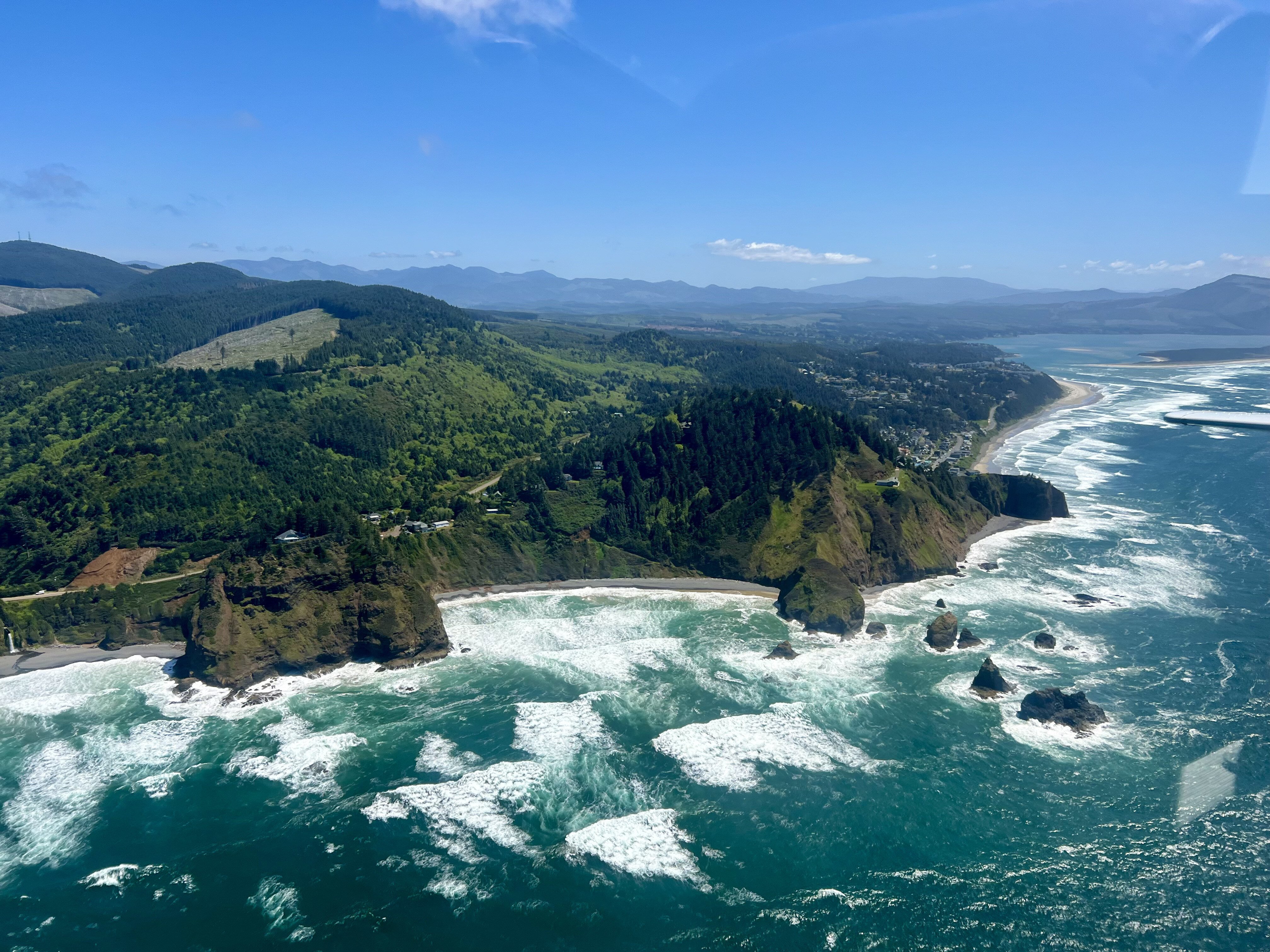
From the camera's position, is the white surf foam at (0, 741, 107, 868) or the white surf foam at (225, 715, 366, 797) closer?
the white surf foam at (0, 741, 107, 868)

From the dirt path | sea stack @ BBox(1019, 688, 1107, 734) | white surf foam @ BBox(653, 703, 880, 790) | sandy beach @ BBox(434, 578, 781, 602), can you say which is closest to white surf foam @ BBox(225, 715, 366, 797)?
white surf foam @ BBox(653, 703, 880, 790)

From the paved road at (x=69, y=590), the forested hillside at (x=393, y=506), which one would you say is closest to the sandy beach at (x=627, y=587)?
the forested hillside at (x=393, y=506)

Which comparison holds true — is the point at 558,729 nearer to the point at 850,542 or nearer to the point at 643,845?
the point at 643,845

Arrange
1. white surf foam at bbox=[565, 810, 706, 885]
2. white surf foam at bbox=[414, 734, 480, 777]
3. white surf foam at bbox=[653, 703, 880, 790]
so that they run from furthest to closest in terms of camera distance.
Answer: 1. white surf foam at bbox=[414, 734, 480, 777]
2. white surf foam at bbox=[653, 703, 880, 790]
3. white surf foam at bbox=[565, 810, 706, 885]

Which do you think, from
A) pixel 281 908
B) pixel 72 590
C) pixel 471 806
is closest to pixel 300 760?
pixel 471 806

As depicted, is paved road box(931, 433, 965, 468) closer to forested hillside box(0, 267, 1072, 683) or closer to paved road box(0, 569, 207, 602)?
forested hillside box(0, 267, 1072, 683)

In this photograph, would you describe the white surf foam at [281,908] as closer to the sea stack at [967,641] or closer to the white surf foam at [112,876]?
the white surf foam at [112,876]

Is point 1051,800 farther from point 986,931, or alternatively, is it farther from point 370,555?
point 370,555
